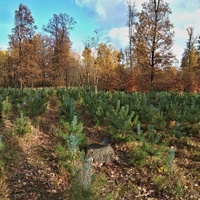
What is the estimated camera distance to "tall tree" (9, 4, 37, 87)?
2412 cm

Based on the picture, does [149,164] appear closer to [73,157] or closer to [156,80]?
[73,157]

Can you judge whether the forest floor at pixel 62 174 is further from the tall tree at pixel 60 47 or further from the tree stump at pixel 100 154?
the tall tree at pixel 60 47

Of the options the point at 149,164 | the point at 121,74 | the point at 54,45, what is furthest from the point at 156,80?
the point at 54,45

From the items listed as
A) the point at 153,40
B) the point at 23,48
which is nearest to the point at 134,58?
the point at 153,40

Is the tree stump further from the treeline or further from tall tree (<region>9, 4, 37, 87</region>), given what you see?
tall tree (<region>9, 4, 37, 87</region>)

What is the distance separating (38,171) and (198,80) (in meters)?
19.4

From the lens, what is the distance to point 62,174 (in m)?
4.14

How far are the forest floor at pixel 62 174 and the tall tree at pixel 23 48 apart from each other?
1953 cm

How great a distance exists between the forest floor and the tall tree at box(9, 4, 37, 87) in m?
19.5

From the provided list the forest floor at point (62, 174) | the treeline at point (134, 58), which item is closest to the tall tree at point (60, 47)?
→ the treeline at point (134, 58)

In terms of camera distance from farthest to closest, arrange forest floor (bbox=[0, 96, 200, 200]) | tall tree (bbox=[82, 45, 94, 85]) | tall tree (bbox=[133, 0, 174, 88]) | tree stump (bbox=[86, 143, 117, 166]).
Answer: tall tree (bbox=[82, 45, 94, 85])
tall tree (bbox=[133, 0, 174, 88])
tree stump (bbox=[86, 143, 117, 166])
forest floor (bbox=[0, 96, 200, 200])

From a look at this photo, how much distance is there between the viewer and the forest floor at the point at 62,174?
147 inches

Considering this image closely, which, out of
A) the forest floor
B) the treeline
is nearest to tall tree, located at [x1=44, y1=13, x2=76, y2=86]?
the treeline

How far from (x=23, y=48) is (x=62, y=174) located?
22.7 meters
